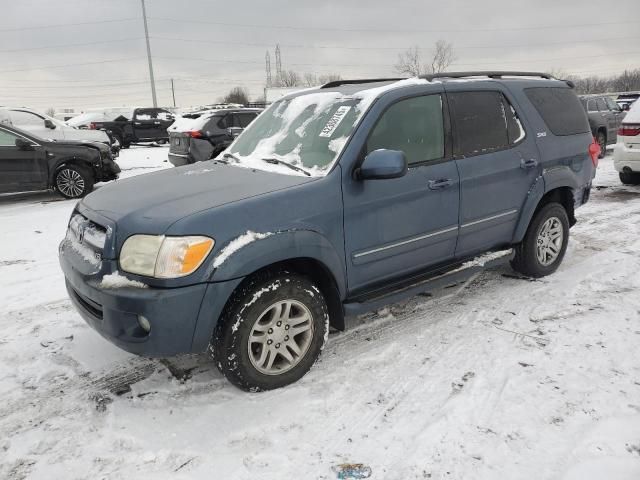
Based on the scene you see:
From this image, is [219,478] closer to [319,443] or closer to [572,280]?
[319,443]

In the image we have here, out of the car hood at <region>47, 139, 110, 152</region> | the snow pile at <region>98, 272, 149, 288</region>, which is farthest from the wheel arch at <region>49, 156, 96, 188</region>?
the snow pile at <region>98, 272, 149, 288</region>

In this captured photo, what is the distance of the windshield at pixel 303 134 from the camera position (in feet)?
10.9

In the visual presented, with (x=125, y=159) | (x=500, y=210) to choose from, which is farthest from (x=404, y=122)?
(x=125, y=159)

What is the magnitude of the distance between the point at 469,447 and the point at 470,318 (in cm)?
159

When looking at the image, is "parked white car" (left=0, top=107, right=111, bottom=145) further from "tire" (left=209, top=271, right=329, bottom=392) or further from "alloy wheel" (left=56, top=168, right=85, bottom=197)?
"tire" (left=209, top=271, right=329, bottom=392)

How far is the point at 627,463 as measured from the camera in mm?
2344

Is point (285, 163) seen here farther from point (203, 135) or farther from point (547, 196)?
point (203, 135)

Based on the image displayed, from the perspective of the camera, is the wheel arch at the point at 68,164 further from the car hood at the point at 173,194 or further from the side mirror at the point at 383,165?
the side mirror at the point at 383,165

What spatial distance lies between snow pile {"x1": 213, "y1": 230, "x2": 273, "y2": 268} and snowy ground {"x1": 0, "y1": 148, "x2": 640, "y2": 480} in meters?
0.90

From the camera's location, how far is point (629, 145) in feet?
28.4

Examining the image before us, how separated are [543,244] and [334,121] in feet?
8.23

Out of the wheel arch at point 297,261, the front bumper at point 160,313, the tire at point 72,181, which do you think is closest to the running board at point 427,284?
the wheel arch at point 297,261

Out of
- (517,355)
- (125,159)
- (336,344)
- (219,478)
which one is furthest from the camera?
(125,159)

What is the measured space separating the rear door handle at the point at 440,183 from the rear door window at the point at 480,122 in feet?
0.91
